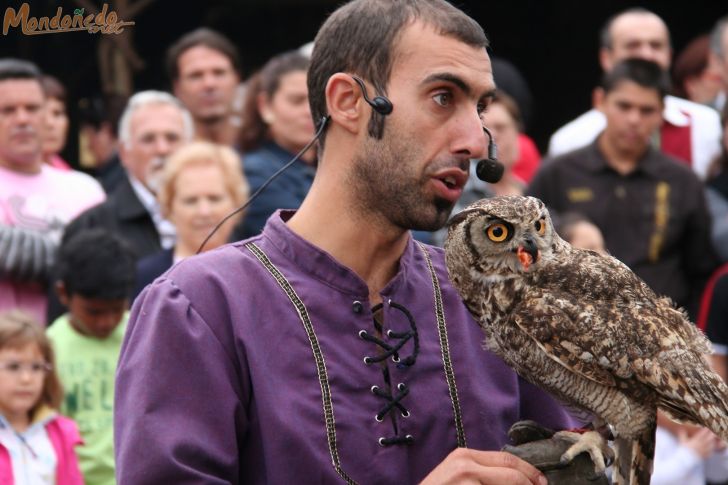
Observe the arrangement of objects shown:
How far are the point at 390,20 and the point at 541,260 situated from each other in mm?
569

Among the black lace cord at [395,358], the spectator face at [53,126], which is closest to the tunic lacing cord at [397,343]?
the black lace cord at [395,358]

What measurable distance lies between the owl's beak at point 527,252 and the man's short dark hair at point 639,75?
3.77 metres

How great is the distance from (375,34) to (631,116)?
12.1ft

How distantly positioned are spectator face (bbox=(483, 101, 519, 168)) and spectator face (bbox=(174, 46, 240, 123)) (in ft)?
4.25

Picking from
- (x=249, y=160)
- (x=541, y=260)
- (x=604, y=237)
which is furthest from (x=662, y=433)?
(x=541, y=260)

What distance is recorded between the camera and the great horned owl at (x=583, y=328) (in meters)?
2.73

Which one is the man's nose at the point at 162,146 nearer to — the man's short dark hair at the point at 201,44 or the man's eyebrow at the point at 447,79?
the man's short dark hair at the point at 201,44

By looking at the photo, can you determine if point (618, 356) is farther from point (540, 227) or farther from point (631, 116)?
point (631, 116)

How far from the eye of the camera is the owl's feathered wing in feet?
8.95

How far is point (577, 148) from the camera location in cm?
647

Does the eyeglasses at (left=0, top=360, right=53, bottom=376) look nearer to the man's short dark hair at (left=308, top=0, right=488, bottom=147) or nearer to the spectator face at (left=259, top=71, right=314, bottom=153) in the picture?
the spectator face at (left=259, top=71, right=314, bottom=153)

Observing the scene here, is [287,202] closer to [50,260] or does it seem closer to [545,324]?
[50,260]

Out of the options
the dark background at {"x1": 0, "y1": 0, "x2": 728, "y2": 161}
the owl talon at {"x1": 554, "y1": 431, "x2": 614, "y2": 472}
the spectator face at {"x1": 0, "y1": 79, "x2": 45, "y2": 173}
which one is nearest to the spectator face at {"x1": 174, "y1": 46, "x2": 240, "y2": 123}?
the spectator face at {"x1": 0, "y1": 79, "x2": 45, "y2": 173}

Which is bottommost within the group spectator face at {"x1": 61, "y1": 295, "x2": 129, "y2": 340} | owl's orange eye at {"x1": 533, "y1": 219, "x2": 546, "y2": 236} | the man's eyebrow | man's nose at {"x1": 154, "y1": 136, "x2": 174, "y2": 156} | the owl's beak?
spectator face at {"x1": 61, "y1": 295, "x2": 129, "y2": 340}
